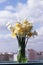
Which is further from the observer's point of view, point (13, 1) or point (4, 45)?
point (13, 1)

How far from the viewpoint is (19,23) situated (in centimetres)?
225

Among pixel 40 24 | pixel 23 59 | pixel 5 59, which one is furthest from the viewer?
pixel 40 24

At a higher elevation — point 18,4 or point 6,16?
point 18,4

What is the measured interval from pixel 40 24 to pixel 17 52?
66 centimetres

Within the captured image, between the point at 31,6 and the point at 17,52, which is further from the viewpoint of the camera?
the point at 31,6

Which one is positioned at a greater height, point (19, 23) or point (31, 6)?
point (31, 6)

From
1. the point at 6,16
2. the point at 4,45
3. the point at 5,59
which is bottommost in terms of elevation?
the point at 5,59

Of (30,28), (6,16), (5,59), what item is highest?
(6,16)

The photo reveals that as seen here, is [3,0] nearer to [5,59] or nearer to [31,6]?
[31,6]

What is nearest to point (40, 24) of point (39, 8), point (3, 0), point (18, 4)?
point (39, 8)

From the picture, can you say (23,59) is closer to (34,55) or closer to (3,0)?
(34,55)

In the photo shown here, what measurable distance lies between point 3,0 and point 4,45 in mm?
652

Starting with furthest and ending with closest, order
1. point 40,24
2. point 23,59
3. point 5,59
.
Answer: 1. point 40,24
2. point 5,59
3. point 23,59

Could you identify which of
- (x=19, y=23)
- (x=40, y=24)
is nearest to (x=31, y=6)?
(x=40, y=24)
